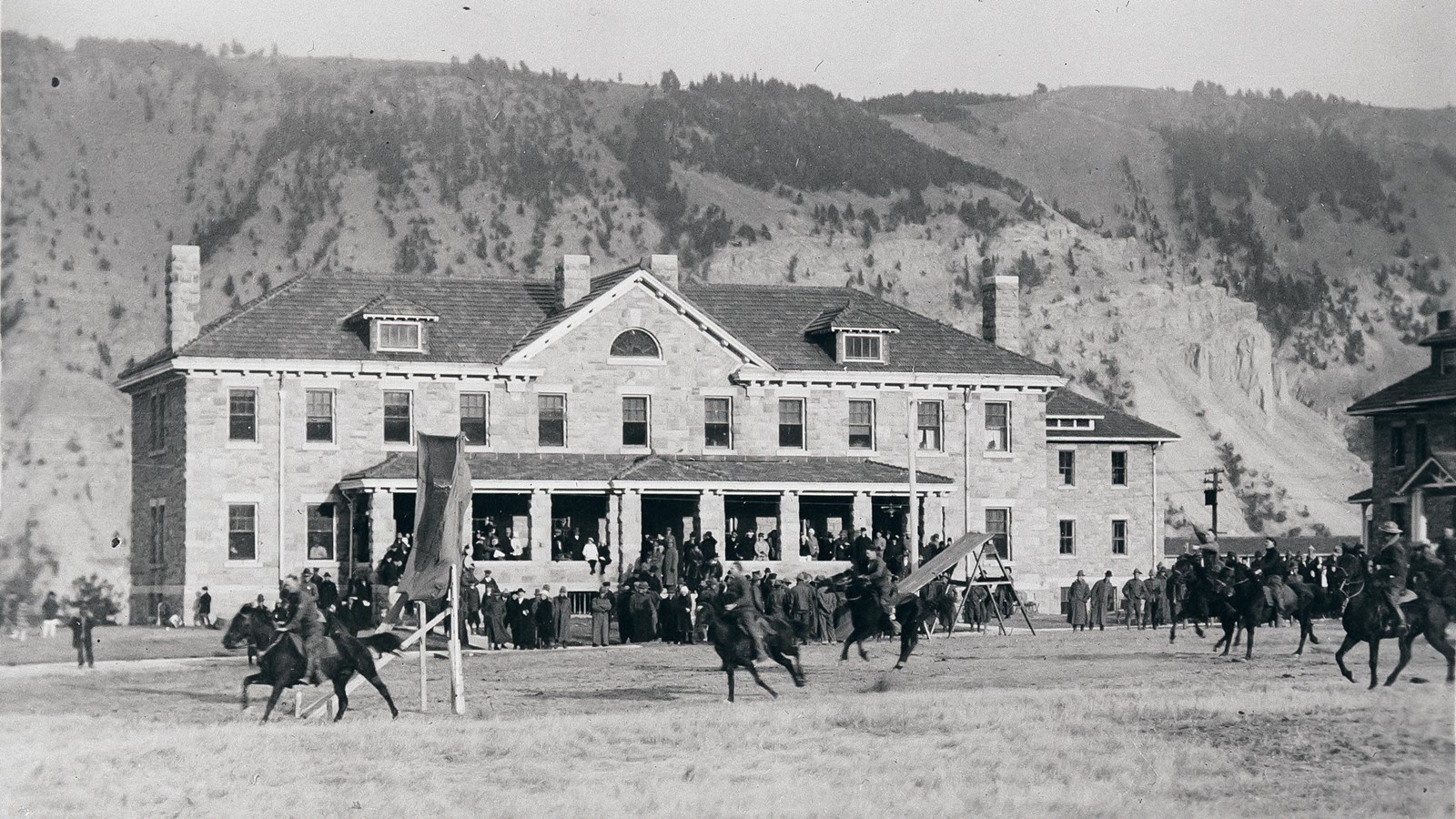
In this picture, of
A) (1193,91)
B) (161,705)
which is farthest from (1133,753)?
(1193,91)

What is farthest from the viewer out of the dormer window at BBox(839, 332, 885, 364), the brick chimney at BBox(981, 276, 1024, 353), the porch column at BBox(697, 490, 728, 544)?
the brick chimney at BBox(981, 276, 1024, 353)

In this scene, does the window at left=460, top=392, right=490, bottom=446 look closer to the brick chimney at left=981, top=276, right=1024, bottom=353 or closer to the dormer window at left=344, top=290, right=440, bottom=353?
the dormer window at left=344, top=290, right=440, bottom=353

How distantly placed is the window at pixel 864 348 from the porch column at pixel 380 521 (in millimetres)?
13497

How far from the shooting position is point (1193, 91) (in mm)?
152375

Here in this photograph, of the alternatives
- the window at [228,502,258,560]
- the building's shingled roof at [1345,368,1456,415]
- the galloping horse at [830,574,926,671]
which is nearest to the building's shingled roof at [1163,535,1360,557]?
the window at [228,502,258,560]

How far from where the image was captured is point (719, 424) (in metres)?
49.2

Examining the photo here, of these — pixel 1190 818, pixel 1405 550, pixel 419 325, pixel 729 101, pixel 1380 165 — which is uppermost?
pixel 729 101

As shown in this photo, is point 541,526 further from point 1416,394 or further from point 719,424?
point 1416,394

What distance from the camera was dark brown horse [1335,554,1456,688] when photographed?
2295 centimetres

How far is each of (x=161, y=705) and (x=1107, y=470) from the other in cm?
3956

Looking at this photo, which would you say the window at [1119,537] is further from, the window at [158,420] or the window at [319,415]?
the window at [158,420]

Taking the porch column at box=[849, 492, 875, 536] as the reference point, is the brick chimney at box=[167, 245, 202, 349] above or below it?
above

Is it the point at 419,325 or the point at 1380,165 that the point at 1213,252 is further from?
the point at 419,325

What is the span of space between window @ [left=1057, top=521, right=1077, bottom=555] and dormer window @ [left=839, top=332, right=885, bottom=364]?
11.4m
